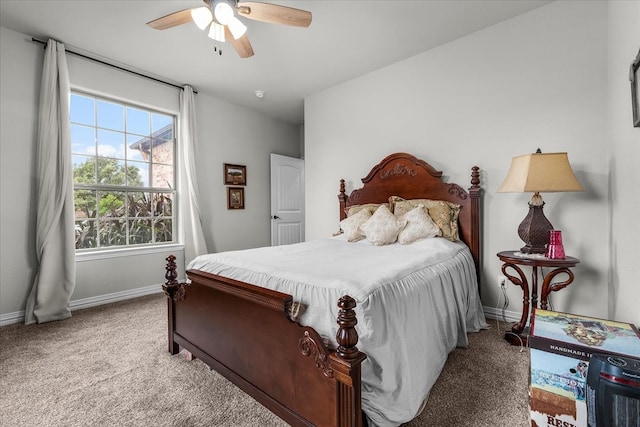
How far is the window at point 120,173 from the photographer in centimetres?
322

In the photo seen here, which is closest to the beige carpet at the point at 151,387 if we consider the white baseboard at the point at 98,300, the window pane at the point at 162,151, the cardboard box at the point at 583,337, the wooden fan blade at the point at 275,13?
→ the white baseboard at the point at 98,300

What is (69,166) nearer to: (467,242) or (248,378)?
(248,378)

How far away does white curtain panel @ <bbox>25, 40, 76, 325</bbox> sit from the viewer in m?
2.76

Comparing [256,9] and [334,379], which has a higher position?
[256,9]

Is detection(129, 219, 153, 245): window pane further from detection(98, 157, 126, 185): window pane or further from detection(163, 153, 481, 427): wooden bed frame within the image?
detection(163, 153, 481, 427): wooden bed frame

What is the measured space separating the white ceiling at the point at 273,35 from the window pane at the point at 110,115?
0.49m

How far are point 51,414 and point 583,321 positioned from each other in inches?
97.9

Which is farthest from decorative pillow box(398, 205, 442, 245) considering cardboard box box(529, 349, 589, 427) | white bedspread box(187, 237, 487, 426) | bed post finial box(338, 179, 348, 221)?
cardboard box box(529, 349, 589, 427)

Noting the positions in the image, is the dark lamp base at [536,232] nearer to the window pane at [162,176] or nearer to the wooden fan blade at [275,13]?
the wooden fan blade at [275,13]

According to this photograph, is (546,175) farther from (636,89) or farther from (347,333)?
(347,333)

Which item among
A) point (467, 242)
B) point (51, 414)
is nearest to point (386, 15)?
point (467, 242)

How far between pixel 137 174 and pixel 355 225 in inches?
108

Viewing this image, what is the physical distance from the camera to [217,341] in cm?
172

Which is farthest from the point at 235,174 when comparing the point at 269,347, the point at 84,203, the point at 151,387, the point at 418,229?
the point at 269,347
